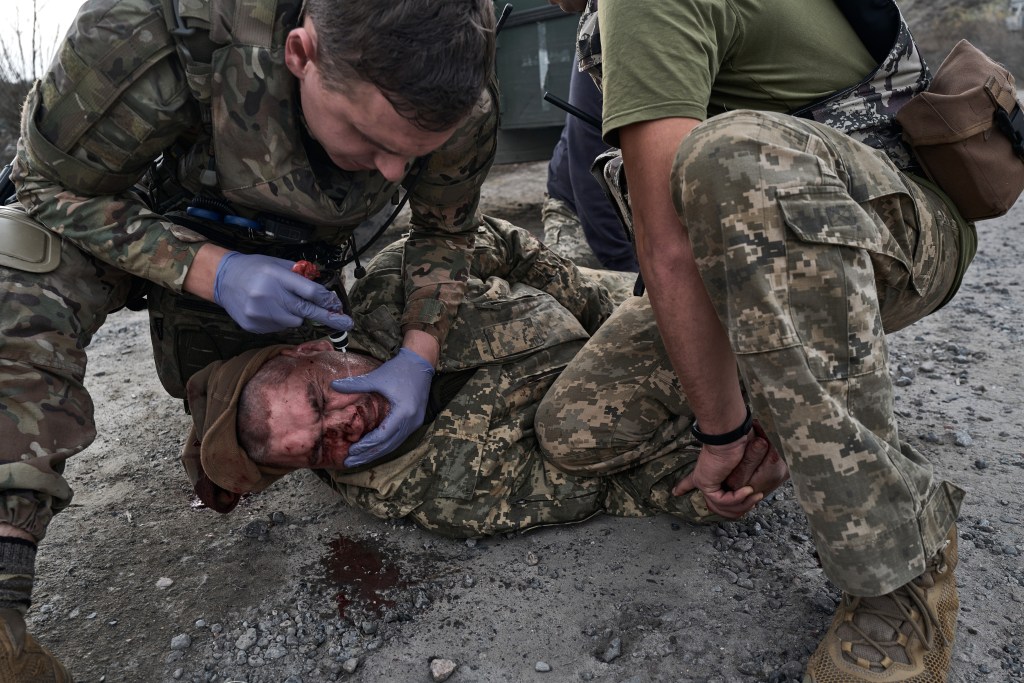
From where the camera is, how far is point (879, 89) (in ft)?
6.75

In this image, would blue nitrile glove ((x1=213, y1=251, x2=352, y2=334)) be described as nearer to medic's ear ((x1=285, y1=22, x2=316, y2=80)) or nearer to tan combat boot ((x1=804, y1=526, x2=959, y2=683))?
medic's ear ((x1=285, y1=22, x2=316, y2=80))

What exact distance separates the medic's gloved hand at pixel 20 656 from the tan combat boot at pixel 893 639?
1.69 meters

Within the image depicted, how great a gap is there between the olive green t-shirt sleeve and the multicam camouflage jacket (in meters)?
0.64

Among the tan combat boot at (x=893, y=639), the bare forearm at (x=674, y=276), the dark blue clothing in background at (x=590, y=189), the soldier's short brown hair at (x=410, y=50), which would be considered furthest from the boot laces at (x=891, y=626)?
the dark blue clothing in background at (x=590, y=189)

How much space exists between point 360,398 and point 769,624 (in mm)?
1259

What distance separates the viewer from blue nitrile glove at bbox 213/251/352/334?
6.92ft

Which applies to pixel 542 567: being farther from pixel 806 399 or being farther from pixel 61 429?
pixel 61 429

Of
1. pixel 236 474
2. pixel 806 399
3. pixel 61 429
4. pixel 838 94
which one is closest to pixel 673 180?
pixel 806 399

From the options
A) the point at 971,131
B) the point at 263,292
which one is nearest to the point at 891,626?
the point at 971,131

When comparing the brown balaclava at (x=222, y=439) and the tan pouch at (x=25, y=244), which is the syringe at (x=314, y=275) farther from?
the tan pouch at (x=25, y=244)

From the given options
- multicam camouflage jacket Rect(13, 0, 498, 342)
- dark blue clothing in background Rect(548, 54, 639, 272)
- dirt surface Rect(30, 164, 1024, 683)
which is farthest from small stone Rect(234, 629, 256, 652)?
dark blue clothing in background Rect(548, 54, 639, 272)

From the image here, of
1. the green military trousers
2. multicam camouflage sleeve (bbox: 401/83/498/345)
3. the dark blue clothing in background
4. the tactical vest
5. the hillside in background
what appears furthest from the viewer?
the hillside in background

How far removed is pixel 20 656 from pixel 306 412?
86 cm

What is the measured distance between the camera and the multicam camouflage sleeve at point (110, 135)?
196 centimetres
